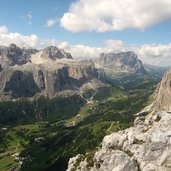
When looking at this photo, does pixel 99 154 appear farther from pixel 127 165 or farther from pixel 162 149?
pixel 162 149

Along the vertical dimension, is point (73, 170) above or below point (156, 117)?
below


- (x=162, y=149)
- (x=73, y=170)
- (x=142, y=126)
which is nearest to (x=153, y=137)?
(x=162, y=149)

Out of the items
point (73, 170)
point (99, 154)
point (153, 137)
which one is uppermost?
point (153, 137)

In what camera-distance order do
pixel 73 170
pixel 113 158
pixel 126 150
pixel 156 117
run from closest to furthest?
pixel 113 158, pixel 126 150, pixel 73 170, pixel 156 117

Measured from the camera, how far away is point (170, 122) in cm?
10462

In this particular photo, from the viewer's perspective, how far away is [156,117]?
119m

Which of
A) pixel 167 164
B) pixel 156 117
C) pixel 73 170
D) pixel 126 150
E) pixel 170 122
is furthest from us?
pixel 156 117

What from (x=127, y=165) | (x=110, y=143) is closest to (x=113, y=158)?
(x=127, y=165)

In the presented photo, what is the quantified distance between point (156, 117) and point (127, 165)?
1491 inches

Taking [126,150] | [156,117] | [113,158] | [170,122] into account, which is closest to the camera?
[113,158]

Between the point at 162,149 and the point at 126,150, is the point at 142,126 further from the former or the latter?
the point at 162,149

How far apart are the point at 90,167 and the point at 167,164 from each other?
25370 millimetres

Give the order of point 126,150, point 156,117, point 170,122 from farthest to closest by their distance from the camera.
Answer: point 156,117, point 170,122, point 126,150

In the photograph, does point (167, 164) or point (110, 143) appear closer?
point (167, 164)
